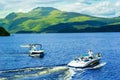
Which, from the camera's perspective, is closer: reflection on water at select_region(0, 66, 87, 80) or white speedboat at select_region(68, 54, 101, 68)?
reflection on water at select_region(0, 66, 87, 80)

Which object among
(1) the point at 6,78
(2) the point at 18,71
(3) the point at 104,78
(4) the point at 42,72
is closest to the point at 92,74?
(3) the point at 104,78

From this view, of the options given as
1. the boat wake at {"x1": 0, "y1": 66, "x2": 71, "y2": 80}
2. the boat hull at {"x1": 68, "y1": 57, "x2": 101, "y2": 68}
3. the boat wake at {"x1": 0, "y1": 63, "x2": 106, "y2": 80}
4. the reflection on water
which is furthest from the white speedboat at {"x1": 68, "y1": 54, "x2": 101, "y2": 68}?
the boat wake at {"x1": 0, "y1": 66, "x2": 71, "y2": 80}

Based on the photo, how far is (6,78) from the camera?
225 ft

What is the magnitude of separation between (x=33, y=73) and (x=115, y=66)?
2959 centimetres

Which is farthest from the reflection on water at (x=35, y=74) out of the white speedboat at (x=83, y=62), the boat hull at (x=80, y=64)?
the white speedboat at (x=83, y=62)

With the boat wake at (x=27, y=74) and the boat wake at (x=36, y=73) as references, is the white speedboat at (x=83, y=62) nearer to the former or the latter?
the boat wake at (x=36, y=73)

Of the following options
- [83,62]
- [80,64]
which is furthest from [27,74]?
[83,62]

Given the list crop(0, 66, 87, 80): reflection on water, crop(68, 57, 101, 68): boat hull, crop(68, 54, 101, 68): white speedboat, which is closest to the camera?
crop(0, 66, 87, 80): reflection on water

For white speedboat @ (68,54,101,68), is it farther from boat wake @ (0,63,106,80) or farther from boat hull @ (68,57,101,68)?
boat wake @ (0,63,106,80)

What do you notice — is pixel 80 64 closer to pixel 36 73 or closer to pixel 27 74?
pixel 36 73

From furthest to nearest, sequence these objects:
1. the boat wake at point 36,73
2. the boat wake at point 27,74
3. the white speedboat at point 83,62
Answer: the white speedboat at point 83,62 → the boat wake at point 36,73 → the boat wake at point 27,74

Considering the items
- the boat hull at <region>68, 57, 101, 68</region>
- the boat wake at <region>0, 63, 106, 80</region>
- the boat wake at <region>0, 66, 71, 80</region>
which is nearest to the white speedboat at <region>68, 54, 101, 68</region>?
the boat hull at <region>68, 57, 101, 68</region>

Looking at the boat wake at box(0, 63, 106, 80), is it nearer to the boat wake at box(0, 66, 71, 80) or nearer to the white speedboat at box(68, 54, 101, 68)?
the boat wake at box(0, 66, 71, 80)

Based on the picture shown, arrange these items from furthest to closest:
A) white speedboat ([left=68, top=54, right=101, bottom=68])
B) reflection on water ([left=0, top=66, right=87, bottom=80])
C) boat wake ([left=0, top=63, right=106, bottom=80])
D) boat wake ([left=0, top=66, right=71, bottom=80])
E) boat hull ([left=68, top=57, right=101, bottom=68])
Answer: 1. white speedboat ([left=68, top=54, right=101, bottom=68])
2. boat hull ([left=68, top=57, right=101, bottom=68])
3. boat wake ([left=0, top=63, right=106, bottom=80])
4. reflection on water ([left=0, top=66, right=87, bottom=80])
5. boat wake ([left=0, top=66, right=71, bottom=80])
